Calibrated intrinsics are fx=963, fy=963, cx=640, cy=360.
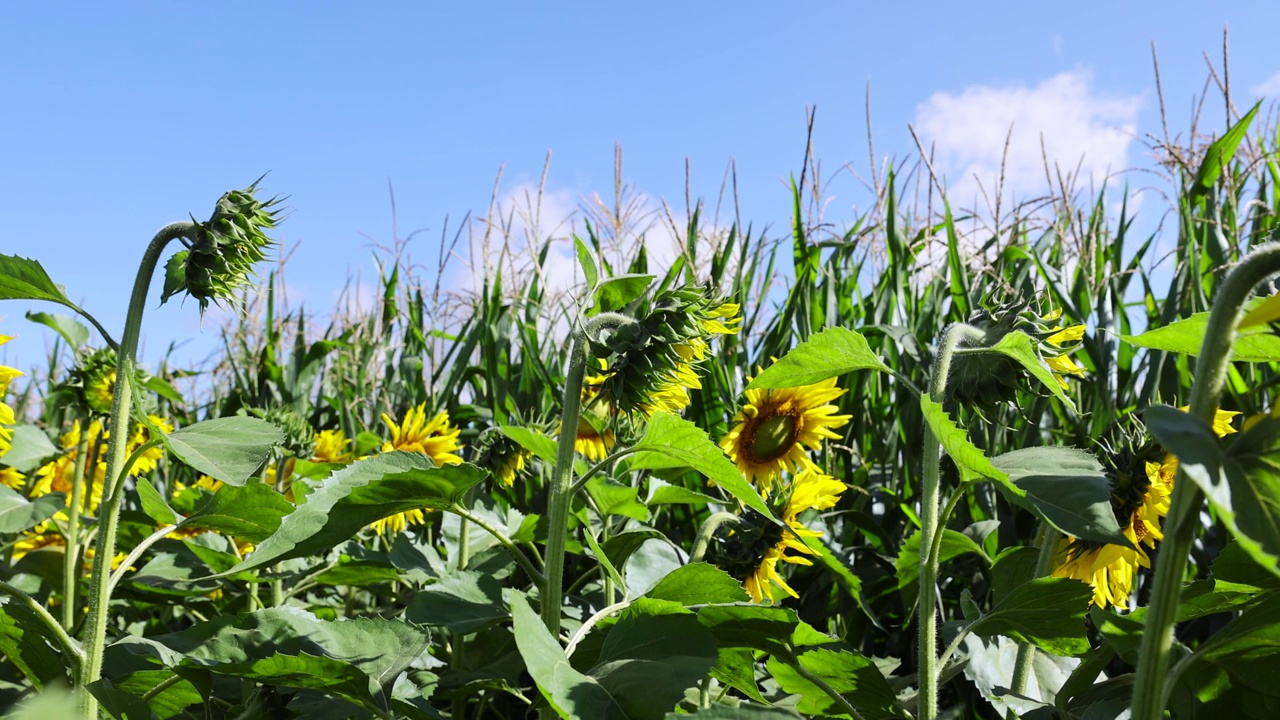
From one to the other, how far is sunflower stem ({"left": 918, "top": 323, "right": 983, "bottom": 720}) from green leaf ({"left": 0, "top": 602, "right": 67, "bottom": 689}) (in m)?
0.80

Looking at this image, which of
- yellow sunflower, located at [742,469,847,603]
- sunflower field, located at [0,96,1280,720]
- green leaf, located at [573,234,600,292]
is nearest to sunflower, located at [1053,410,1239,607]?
sunflower field, located at [0,96,1280,720]

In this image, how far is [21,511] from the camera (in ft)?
4.08

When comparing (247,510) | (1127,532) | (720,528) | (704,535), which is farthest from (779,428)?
(247,510)

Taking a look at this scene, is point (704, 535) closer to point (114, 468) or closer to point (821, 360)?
point (821, 360)

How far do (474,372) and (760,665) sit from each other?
164 centimetres

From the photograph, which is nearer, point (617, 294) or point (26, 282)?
point (26, 282)

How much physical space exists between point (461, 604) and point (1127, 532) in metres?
0.69

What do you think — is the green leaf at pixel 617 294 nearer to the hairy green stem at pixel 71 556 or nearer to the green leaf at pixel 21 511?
the green leaf at pixel 21 511

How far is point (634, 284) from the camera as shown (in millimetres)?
971

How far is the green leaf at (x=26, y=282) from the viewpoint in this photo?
85 centimetres

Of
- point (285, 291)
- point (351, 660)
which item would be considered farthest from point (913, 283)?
point (285, 291)

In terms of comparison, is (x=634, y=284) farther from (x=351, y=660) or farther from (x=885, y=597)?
(x=885, y=597)

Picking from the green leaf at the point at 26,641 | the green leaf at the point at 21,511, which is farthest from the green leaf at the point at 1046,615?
the green leaf at the point at 21,511

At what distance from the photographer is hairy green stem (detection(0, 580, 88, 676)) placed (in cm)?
87
